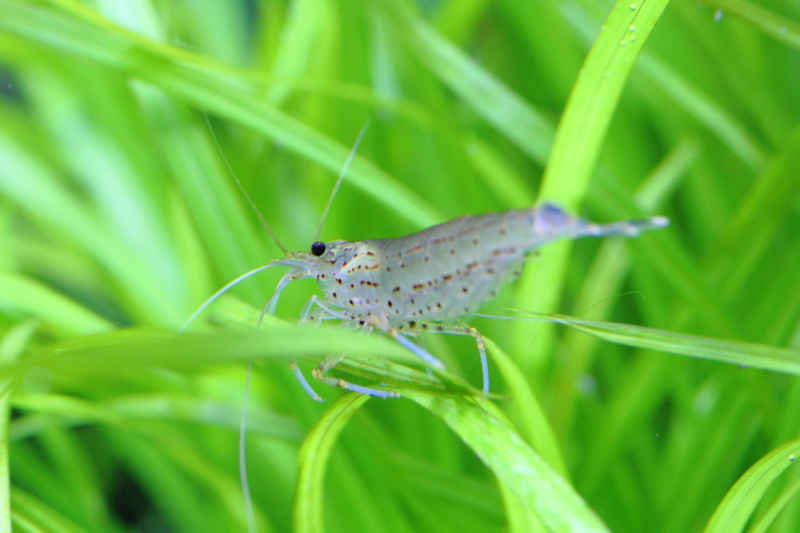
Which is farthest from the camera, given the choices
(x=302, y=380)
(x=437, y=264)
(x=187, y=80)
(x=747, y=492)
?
(x=187, y=80)

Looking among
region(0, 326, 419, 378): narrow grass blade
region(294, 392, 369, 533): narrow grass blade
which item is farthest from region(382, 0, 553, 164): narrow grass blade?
region(0, 326, 419, 378): narrow grass blade

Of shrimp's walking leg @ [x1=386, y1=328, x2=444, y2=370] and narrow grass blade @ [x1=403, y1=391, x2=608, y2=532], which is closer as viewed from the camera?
narrow grass blade @ [x1=403, y1=391, x2=608, y2=532]

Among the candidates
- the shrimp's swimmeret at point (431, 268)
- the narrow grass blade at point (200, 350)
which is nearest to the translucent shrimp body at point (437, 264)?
the shrimp's swimmeret at point (431, 268)

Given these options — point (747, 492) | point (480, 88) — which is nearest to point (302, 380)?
point (747, 492)

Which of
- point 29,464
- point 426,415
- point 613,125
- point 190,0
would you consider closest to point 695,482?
point 426,415

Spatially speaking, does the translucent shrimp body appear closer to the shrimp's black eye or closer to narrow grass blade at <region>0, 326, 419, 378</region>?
the shrimp's black eye

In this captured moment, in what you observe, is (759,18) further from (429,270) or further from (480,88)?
(429,270)

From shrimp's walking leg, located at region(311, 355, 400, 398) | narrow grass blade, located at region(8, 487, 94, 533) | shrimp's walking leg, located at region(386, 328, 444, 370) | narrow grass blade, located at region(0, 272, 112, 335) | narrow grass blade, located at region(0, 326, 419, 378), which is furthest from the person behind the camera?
narrow grass blade, located at region(0, 272, 112, 335)
